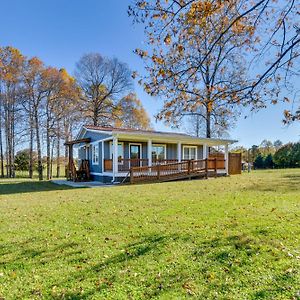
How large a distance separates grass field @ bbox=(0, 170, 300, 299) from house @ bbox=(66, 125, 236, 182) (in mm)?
9364

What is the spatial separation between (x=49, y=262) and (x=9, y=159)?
86.6 feet

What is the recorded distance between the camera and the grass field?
10.3 feet

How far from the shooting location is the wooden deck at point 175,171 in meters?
16.4

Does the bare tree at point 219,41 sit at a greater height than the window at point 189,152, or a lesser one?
greater

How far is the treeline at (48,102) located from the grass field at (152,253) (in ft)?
70.6

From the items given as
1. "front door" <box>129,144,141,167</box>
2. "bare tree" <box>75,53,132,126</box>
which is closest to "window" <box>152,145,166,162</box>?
"front door" <box>129,144,141,167</box>

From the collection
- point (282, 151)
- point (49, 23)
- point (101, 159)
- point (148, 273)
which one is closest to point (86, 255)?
point (148, 273)

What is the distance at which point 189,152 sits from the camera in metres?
22.1

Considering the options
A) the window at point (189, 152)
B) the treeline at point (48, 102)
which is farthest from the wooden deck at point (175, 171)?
the treeline at point (48, 102)

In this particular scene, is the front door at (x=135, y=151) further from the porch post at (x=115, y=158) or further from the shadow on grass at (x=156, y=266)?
the shadow on grass at (x=156, y=266)

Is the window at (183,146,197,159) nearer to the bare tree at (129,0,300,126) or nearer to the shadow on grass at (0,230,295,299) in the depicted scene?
the bare tree at (129,0,300,126)

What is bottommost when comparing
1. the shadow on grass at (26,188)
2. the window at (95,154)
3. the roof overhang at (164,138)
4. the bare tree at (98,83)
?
the shadow on grass at (26,188)

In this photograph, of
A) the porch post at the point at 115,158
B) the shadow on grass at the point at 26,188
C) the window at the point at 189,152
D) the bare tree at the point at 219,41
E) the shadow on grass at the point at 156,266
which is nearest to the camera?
the shadow on grass at the point at 156,266

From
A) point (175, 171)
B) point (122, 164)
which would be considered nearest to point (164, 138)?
point (175, 171)
